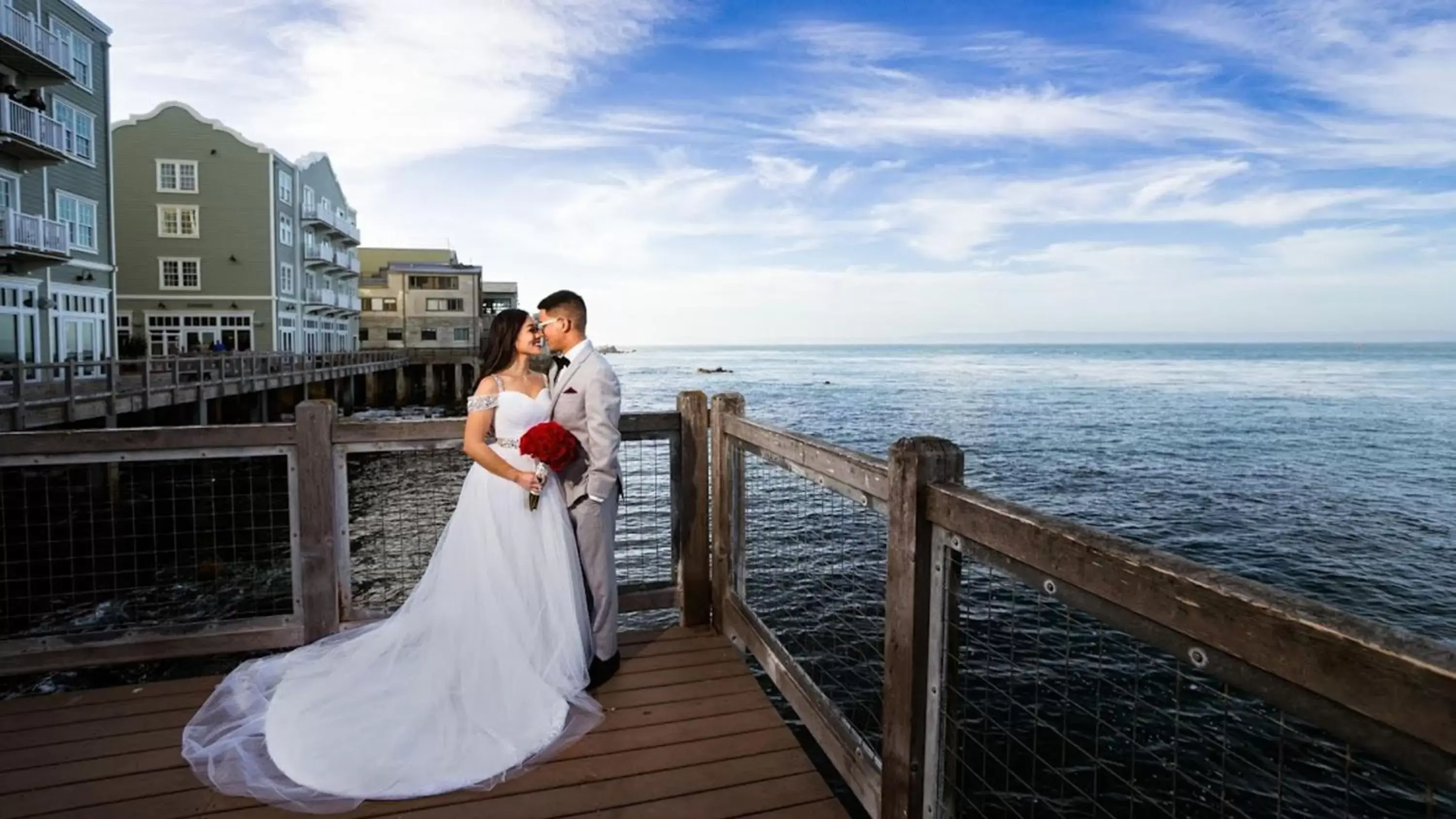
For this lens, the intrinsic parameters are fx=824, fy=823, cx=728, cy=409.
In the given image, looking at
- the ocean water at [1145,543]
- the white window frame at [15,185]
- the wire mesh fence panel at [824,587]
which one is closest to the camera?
the ocean water at [1145,543]

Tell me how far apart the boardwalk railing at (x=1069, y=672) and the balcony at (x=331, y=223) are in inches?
1906

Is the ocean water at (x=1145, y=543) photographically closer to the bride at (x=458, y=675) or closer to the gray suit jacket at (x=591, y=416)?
the bride at (x=458, y=675)

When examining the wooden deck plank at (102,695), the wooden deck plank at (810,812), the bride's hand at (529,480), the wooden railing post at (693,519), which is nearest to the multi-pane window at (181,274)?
the wooden deck plank at (102,695)

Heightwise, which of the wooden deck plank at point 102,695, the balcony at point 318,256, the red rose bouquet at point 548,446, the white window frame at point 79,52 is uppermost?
the white window frame at point 79,52

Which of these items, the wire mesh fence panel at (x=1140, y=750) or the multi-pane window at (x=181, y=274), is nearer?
the wire mesh fence panel at (x=1140, y=750)

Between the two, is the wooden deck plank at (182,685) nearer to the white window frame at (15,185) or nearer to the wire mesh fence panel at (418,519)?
the wire mesh fence panel at (418,519)

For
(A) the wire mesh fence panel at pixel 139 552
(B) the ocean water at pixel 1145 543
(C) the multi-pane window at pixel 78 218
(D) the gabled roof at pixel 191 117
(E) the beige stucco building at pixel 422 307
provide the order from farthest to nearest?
(E) the beige stucco building at pixel 422 307 < (D) the gabled roof at pixel 191 117 < (C) the multi-pane window at pixel 78 218 < (A) the wire mesh fence panel at pixel 139 552 < (B) the ocean water at pixel 1145 543

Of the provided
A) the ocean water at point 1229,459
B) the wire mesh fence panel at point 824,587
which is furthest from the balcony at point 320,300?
the wire mesh fence panel at point 824,587

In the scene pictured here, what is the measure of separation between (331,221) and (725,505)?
5268 cm

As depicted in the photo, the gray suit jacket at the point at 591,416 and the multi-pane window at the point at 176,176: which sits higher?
the multi-pane window at the point at 176,176

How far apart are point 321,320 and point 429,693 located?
5457cm

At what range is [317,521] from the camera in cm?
473

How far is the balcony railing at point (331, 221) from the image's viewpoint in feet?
155

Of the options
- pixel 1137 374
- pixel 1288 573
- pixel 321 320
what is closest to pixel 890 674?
pixel 1288 573
